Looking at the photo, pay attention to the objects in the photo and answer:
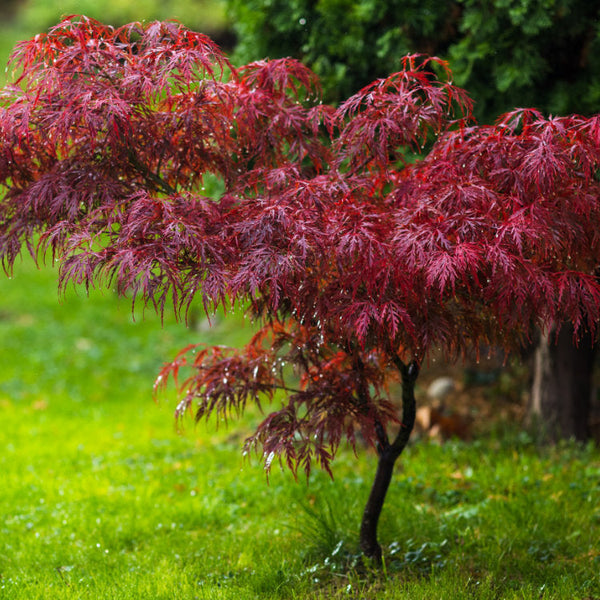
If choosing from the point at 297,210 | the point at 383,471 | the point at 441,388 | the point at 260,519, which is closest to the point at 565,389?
the point at 441,388

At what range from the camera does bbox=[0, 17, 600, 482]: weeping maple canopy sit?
281 centimetres

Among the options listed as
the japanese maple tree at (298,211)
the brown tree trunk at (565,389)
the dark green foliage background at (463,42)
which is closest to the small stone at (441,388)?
the brown tree trunk at (565,389)

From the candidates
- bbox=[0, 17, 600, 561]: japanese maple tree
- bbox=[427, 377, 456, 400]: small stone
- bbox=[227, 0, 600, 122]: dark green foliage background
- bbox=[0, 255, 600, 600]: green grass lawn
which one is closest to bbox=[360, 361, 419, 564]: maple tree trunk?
bbox=[0, 17, 600, 561]: japanese maple tree

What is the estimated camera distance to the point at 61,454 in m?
6.16

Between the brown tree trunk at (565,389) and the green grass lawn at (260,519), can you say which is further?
the brown tree trunk at (565,389)

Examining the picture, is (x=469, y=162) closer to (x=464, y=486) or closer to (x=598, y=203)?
(x=598, y=203)

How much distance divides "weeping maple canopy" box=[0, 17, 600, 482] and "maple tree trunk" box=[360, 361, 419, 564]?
0.36 ft

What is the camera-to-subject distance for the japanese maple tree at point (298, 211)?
2814 mm

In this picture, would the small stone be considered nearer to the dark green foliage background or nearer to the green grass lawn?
the green grass lawn

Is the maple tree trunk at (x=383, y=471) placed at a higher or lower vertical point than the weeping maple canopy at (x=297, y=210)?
lower

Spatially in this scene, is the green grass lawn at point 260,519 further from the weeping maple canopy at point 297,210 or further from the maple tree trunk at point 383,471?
the weeping maple canopy at point 297,210

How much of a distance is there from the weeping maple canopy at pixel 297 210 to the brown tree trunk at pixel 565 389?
2.77 m

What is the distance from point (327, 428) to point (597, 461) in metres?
3.23

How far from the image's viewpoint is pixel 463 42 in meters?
4.92
